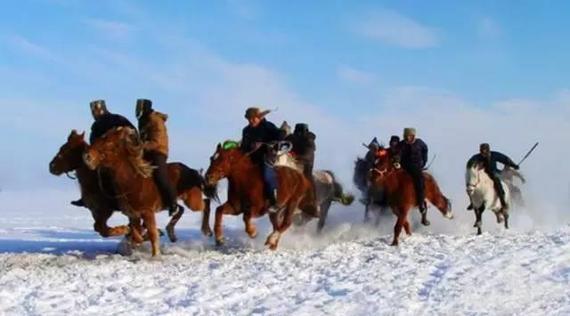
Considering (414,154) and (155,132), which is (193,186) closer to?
(155,132)

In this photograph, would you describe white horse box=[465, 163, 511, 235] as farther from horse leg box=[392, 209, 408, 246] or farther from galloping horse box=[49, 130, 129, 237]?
galloping horse box=[49, 130, 129, 237]

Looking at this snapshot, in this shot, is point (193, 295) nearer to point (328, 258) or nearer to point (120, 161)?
point (328, 258)

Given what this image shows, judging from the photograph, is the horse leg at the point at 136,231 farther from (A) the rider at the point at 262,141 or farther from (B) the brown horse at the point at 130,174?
(A) the rider at the point at 262,141

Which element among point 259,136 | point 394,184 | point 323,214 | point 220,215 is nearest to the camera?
point 220,215

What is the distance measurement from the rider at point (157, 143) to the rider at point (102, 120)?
31 cm

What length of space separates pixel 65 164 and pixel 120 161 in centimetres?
123

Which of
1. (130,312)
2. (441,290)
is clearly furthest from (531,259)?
(130,312)

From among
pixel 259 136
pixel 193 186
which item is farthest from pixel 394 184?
pixel 193 186

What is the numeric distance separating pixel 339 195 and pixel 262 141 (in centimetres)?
450

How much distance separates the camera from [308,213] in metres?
16.8

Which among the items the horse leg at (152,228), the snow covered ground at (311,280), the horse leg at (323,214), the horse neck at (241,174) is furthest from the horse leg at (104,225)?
the horse leg at (323,214)

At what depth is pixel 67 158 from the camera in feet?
46.5

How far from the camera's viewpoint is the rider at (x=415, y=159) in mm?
16109

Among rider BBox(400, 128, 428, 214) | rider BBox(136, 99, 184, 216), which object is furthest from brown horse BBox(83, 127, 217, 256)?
rider BBox(400, 128, 428, 214)
